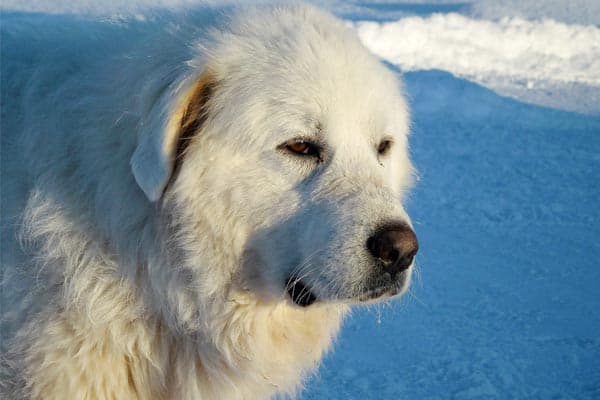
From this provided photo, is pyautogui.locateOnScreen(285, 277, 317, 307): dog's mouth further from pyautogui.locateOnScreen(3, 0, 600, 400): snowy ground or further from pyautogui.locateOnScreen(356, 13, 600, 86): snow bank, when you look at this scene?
pyautogui.locateOnScreen(356, 13, 600, 86): snow bank

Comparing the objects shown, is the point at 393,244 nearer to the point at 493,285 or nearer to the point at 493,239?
the point at 493,285

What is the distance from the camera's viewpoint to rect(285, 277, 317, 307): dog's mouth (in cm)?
248

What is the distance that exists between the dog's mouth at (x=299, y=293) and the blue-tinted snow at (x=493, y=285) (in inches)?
22.7

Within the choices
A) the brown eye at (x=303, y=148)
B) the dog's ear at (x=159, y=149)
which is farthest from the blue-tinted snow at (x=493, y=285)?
the dog's ear at (x=159, y=149)

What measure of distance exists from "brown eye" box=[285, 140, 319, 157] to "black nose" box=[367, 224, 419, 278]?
1.36ft

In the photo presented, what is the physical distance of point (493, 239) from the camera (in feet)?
18.7

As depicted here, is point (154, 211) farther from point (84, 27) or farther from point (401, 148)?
point (401, 148)

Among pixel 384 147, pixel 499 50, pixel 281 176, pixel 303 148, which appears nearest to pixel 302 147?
pixel 303 148

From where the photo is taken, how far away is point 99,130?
2.50 m

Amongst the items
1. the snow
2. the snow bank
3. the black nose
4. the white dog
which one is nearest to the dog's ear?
the white dog

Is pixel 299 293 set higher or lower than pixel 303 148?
lower

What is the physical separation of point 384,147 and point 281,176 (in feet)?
1.76

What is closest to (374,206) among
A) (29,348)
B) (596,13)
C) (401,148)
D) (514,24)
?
(401,148)

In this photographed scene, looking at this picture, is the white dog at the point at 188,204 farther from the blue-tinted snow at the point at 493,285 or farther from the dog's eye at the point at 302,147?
the blue-tinted snow at the point at 493,285
